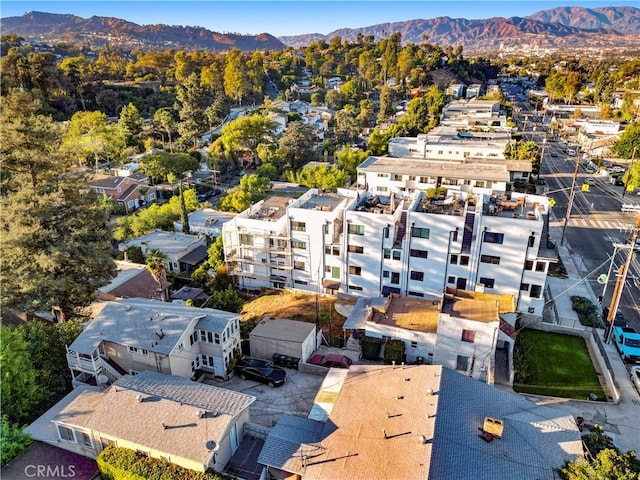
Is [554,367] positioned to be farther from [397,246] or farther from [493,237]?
[397,246]

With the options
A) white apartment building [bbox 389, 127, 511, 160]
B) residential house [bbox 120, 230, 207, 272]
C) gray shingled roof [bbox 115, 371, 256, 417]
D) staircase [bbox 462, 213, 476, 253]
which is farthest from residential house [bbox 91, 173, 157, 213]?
staircase [bbox 462, 213, 476, 253]

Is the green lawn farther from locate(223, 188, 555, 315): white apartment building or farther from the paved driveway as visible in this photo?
the paved driveway

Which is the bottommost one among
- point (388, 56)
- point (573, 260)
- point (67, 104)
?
point (573, 260)

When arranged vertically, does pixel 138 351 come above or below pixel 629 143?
below

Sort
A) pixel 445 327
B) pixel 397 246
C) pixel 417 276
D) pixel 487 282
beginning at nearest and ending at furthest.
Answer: pixel 445 327 < pixel 487 282 < pixel 397 246 < pixel 417 276

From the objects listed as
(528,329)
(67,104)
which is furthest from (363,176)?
(67,104)

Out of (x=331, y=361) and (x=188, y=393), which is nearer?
(x=188, y=393)

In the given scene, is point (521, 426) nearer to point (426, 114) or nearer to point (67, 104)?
point (426, 114)

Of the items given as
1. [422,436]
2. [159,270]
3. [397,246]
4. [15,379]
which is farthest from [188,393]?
[397,246]
